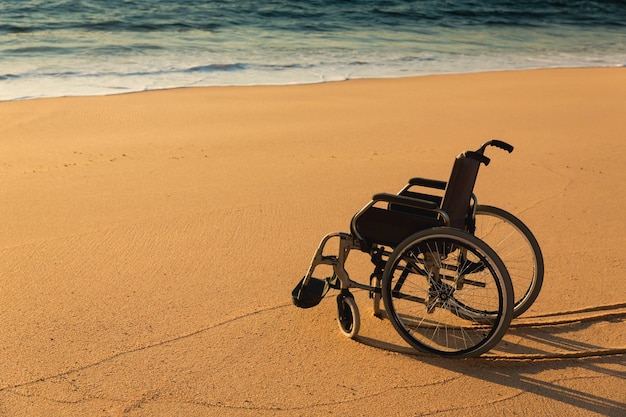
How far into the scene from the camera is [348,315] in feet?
11.5

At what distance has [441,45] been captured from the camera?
15.7 m

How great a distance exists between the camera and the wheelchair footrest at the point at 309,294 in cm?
344

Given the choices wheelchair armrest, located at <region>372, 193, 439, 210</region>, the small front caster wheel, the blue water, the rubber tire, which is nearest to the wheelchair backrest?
wheelchair armrest, located at <region>372, 193, 439, 210</region>

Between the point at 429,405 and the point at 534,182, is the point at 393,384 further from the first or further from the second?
the point at 534,182

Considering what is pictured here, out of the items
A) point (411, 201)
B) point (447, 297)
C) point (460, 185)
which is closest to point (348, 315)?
point (447, 297)

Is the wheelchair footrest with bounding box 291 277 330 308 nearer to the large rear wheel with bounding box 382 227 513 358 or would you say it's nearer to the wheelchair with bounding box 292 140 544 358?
the wheelchair with bounding box 292 140 544 358

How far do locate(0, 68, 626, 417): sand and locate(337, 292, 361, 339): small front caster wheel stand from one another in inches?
2.3

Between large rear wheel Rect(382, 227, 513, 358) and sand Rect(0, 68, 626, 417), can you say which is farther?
sand Rect(0, 68, 626, 417)

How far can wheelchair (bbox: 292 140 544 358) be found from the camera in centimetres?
306

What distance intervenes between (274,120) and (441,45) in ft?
28.7

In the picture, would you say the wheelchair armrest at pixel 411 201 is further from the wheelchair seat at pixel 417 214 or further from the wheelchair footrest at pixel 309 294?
the wheelchair footrest at pixel 309 294

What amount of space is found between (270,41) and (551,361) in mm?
12738

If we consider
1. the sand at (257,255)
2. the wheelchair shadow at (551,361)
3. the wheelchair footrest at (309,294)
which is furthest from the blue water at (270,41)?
the wheelchair shadow at (551,361)

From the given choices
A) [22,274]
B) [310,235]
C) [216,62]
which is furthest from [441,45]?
[22,274]
